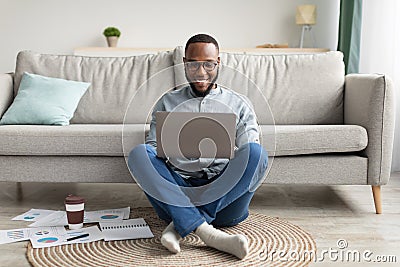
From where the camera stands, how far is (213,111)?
2275 millimetres

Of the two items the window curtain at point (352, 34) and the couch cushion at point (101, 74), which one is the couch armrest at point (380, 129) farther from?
the window curtain at point (352, 34)

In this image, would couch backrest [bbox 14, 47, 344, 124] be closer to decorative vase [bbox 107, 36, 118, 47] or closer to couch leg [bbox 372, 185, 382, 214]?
couch leg [bbox 372, 185, 382, 214]

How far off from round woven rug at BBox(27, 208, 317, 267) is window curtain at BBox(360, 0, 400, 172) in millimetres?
1887

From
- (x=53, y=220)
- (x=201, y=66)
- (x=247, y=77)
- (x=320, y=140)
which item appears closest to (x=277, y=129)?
(x=320, y=140)

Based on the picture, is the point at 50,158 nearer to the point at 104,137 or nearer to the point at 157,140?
the point at 104,137

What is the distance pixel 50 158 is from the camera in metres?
2.99

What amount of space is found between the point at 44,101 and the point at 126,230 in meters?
1.11

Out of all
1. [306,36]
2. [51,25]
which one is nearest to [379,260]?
[306,36]

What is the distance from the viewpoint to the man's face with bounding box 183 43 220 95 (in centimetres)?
229

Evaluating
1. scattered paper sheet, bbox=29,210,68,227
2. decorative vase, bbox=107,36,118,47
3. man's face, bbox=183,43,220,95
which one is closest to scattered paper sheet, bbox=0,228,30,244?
scattered paper sheet, bbox=29,210,68,227

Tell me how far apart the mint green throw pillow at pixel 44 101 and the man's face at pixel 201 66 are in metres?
1.17

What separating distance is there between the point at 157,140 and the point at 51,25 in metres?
3.26

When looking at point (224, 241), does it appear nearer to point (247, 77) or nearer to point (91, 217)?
point (91, 217)

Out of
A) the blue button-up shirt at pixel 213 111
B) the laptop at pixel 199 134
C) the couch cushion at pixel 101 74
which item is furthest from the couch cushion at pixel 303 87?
the laptop at pixel 199 134
